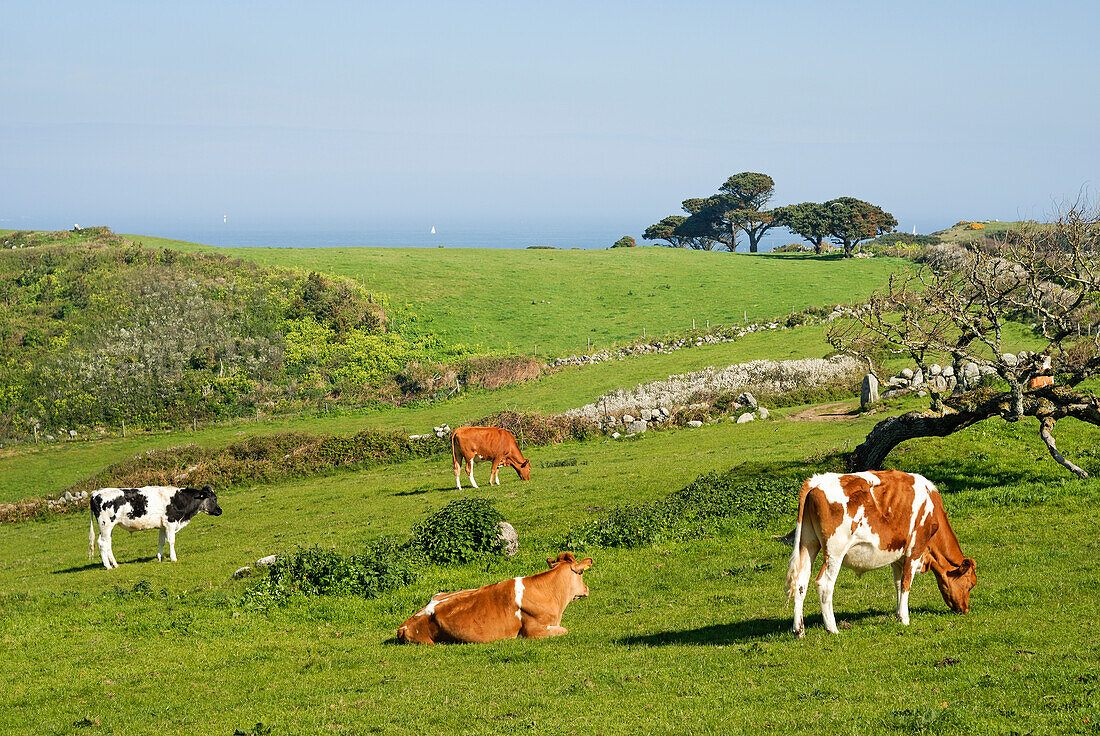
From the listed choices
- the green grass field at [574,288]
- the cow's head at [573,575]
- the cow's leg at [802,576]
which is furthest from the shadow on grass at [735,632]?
the green grass field at [574,288]

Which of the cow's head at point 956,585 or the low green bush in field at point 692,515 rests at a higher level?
the cow's head at point 956,585

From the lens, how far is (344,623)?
16.4 meters

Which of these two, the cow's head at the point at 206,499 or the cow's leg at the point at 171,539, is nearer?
the cow's leg at the point at 171,539

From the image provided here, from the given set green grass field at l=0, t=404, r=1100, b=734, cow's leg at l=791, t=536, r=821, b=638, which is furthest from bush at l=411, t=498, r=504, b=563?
cow's leg at l=791, t=536, r=821, b=638

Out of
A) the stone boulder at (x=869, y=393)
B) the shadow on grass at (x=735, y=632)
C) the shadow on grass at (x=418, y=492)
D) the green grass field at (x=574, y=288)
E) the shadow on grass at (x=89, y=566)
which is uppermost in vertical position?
the green grass field at (x=574, y=288)

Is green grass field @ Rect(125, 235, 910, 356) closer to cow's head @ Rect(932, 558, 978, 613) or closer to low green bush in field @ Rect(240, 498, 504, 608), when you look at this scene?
low green bush in field @ Rect(240, 498, 504, 608)

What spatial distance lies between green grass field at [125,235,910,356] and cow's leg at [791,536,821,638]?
51248mm

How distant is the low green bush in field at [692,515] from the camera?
21000mm

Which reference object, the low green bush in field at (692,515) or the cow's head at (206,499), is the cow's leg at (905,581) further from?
the cow's head at (206,499)

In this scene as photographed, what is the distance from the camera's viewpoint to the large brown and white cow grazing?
38.7 feet

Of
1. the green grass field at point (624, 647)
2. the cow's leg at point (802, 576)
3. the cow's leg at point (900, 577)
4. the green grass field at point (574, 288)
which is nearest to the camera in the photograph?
the green grass field at point (624, 647)

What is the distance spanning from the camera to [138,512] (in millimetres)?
23656

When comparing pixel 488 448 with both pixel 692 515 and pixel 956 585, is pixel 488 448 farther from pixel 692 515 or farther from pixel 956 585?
pixel 956 585

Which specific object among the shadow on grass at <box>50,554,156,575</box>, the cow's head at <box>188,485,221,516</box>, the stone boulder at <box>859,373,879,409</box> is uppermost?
the stone boulder at <box>859,373,879,409</box>
